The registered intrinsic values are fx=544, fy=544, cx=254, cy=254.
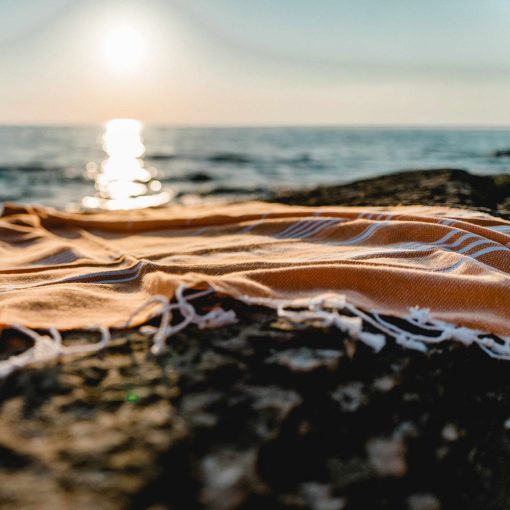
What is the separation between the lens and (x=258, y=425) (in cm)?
106

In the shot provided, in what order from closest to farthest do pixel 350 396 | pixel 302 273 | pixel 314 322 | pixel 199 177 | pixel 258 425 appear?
1. pixel 258 425
2. pixel 350 396
3. pixel 314 322
4. pixel 302 273
5. pixel 199 177

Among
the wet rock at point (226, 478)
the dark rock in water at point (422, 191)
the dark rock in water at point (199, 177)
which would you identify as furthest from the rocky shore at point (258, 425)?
the dark rock in water at point (199, 177)

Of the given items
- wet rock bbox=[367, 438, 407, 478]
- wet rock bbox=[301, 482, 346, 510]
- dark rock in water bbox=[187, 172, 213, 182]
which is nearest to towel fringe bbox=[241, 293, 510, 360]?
wet rock bbox=[367, 438, 407, 478]

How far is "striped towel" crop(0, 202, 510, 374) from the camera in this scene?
1.42 metres

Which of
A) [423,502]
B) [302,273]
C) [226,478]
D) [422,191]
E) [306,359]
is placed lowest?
[423,502]

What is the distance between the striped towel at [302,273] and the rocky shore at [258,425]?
0.22ft

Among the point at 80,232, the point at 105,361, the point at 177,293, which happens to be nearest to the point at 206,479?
the point at 105,361

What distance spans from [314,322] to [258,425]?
0.37 meters

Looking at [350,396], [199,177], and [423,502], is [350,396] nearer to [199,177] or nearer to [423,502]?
[423,502]

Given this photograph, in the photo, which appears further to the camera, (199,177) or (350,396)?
(199,177)

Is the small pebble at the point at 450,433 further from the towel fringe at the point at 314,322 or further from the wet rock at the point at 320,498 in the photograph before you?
the wet rock at the point at 320,498

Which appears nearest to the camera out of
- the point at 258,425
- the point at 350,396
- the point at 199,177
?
the point at 258,425

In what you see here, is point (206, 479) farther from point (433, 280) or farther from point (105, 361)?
point (433, 280)

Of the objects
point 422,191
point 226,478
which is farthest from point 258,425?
point 422,191
